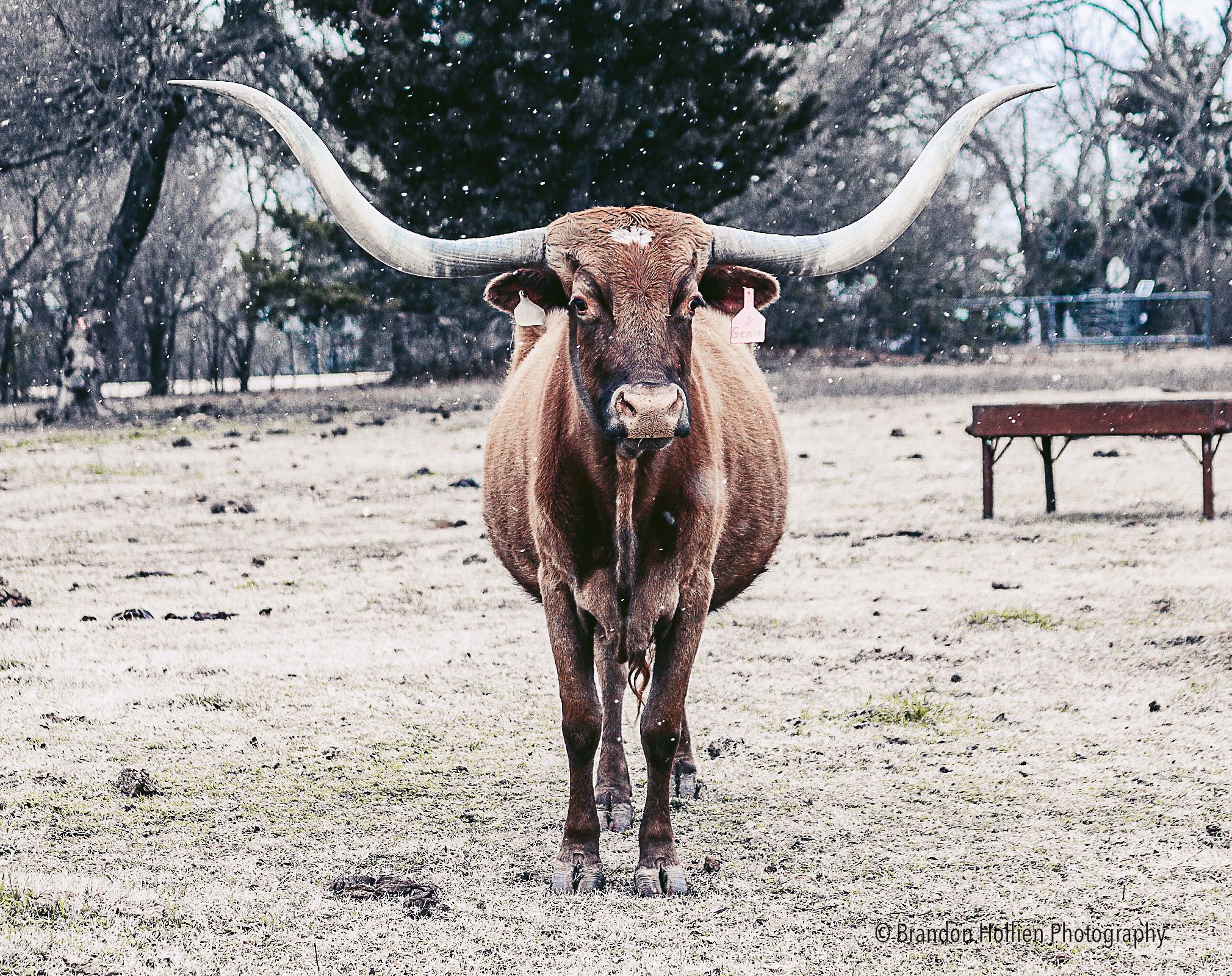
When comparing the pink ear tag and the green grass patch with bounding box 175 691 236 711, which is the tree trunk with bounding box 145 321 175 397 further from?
the pink ear tag

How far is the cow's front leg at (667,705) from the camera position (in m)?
Answer: 3.77

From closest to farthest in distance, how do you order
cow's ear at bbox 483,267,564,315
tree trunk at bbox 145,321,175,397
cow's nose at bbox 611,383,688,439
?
1. cow's nose at bbox 611,383,688,439
2. cow's ear at bbox 483,267,564,315
3. tree trunk at bbox 145,321,175,397

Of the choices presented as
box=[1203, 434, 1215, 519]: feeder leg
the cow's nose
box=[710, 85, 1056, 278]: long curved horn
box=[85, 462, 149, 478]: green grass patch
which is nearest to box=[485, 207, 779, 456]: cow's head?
the cow's nose

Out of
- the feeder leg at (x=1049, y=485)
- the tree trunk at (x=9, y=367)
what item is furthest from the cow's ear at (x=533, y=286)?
the tree trunk at (x=9, y=367)

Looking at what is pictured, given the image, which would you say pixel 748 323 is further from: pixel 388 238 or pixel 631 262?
pixel 388 238

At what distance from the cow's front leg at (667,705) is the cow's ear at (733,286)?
85 cm

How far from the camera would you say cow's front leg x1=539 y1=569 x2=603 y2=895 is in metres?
3.80

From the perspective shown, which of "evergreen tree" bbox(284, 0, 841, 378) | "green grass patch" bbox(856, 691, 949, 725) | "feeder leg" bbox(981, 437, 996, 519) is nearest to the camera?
"green grass patch" bbox(856, 691, 949, 725)

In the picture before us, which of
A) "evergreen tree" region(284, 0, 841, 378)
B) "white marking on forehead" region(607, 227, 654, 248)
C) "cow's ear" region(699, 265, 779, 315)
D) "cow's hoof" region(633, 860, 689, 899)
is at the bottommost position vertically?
"cow's hoof" region(633, 860, 689, 899)

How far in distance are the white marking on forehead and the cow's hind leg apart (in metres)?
1.65

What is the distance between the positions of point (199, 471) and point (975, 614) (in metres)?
9.10

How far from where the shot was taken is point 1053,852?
3824mm

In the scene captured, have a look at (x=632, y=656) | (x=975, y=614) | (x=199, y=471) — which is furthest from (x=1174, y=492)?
(x=199, y=471)

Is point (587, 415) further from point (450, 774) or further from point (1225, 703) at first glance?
point (1225, 703)
